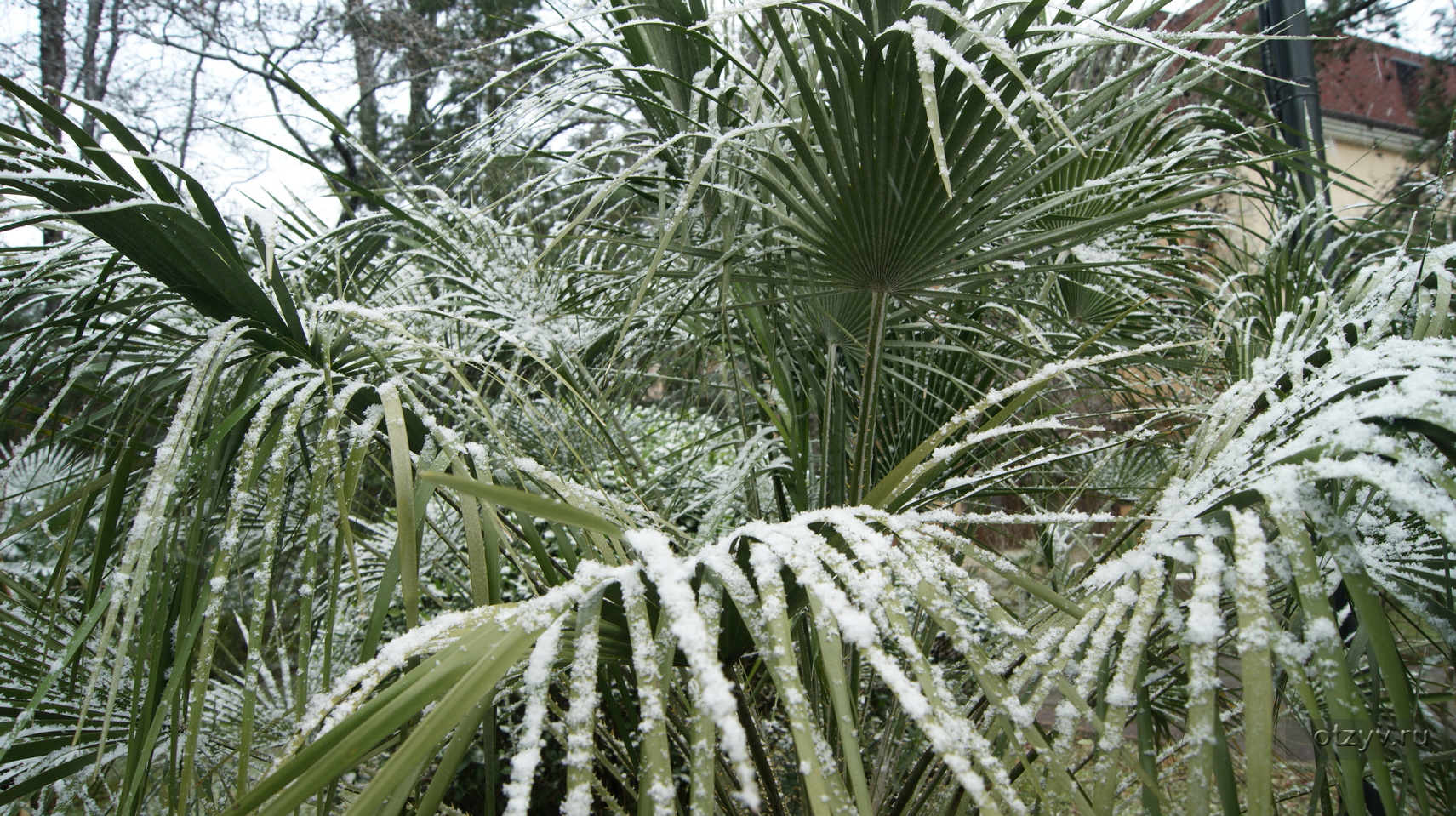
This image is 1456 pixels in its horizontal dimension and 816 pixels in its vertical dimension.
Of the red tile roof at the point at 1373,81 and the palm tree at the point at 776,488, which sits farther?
the red tile roof at the point at 1373,81

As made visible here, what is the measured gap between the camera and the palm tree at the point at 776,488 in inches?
19.5

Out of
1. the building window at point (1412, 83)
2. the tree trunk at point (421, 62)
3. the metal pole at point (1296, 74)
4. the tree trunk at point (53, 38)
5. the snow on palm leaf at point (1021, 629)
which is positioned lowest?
the snow on palm leaf at point (1021, 629)

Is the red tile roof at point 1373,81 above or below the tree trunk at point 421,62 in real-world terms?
below

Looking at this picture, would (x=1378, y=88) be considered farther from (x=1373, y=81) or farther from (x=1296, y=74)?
(x=1296, y=74)

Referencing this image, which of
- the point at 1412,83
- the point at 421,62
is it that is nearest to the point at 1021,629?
the point at 421,62

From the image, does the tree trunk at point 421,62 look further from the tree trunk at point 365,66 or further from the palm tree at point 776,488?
the palm tree at point 776,488

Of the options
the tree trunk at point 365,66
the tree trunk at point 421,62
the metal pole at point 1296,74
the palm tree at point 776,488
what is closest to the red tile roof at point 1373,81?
the metal pole at point 1296,74

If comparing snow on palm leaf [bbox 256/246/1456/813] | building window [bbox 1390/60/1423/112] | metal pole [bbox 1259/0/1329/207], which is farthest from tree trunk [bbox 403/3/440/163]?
building window [bbox 1390/60/1423/112]

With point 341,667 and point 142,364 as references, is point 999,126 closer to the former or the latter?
point 142,364

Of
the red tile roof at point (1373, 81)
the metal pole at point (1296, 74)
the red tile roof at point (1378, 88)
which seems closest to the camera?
the metal pole at point (1296, 74)

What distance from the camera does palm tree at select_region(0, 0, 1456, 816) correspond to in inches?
19.5

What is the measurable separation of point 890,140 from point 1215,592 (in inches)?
23.6

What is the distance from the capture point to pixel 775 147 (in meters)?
1.05

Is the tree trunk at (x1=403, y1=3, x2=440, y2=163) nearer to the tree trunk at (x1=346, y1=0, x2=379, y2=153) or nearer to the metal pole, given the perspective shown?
the tree trunk at (x1=346, y1=0, x2=379, y2=153)
